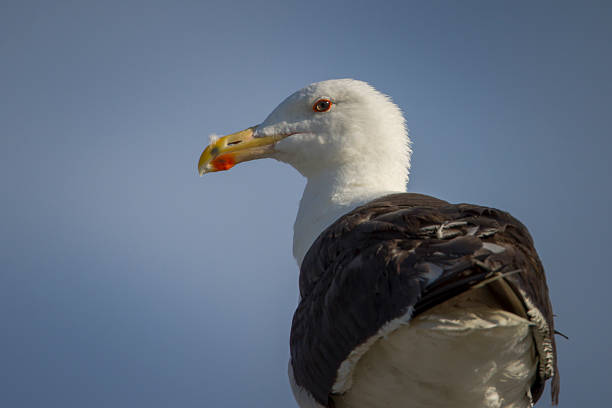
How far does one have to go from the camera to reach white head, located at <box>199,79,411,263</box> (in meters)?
5.62

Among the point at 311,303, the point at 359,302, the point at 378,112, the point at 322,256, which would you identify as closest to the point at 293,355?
the point at 311,303

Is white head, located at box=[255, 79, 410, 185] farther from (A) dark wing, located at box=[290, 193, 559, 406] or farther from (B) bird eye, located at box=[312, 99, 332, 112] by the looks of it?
(A) dark wing, located at box=[290, 193, 559, 406]

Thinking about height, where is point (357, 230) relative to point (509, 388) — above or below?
above

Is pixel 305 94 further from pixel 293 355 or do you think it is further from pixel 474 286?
pixel 474 286

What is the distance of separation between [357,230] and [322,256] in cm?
37

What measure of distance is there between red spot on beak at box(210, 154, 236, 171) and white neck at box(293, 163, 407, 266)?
2.77 feet

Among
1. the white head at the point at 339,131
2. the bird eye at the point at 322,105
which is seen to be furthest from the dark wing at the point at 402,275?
the bird eye at the point at 322,105

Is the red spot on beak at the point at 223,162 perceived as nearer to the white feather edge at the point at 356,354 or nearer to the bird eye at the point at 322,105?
the bird eye at the point at 322,105

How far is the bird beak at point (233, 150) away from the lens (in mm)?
5879

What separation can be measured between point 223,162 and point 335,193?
1306 mm

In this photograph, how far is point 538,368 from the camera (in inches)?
139

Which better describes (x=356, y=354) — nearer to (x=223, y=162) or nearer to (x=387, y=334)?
(x=387, y=334)

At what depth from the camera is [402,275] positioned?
2.87 metres

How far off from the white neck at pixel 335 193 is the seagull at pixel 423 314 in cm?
76
